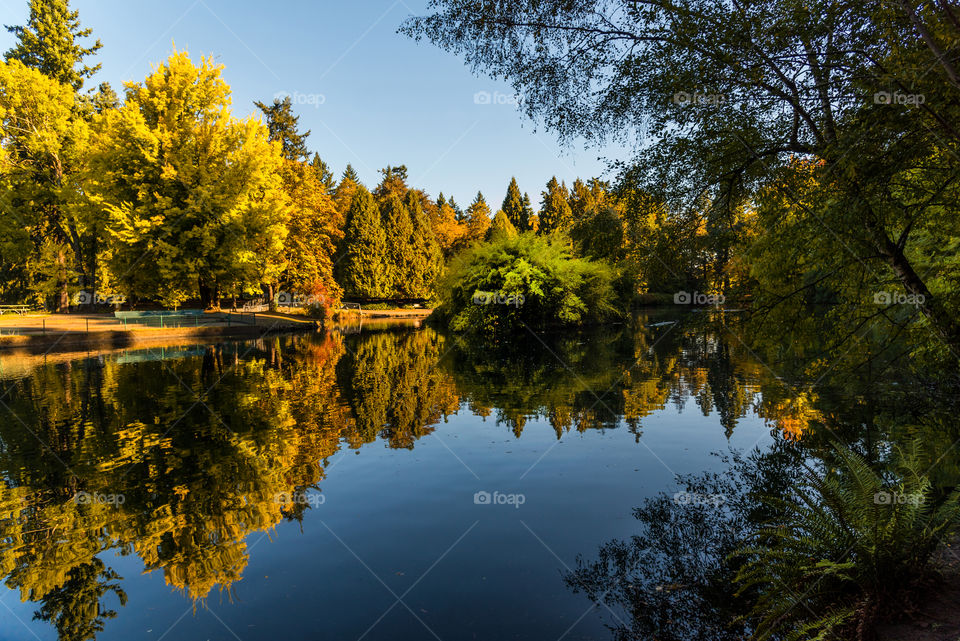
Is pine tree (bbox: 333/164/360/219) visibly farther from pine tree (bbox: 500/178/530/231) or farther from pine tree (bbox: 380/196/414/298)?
pine tree (bbox: 500/178/530/231)

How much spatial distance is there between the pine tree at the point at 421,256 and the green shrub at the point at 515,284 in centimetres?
3106

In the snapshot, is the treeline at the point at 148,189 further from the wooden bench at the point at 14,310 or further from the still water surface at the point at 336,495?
the still water surface at the point at 336,495

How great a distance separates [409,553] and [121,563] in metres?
2.79

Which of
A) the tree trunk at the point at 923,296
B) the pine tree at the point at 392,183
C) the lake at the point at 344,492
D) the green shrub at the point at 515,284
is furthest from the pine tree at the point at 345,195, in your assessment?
the tree trunk at the point at 923,296

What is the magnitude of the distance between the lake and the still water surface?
→ 0.09 ft

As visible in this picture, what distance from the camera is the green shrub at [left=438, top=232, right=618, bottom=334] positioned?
2808 centimetres

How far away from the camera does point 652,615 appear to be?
13.0ft

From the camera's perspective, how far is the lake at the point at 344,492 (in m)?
4.24

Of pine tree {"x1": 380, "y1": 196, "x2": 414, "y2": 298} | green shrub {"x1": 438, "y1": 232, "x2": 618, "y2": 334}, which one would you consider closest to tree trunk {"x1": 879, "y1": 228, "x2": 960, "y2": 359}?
green shrub {"x1": 438, "y1": 232, "x2": 618, "y2": 334}

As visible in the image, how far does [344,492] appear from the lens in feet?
22.0

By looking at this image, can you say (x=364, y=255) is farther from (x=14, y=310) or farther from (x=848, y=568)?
(x=848, y=568)

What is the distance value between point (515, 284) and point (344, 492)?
21.5m

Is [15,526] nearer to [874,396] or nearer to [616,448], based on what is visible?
[616,448]

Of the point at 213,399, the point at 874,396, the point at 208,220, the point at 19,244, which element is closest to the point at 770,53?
the point at 874,396
